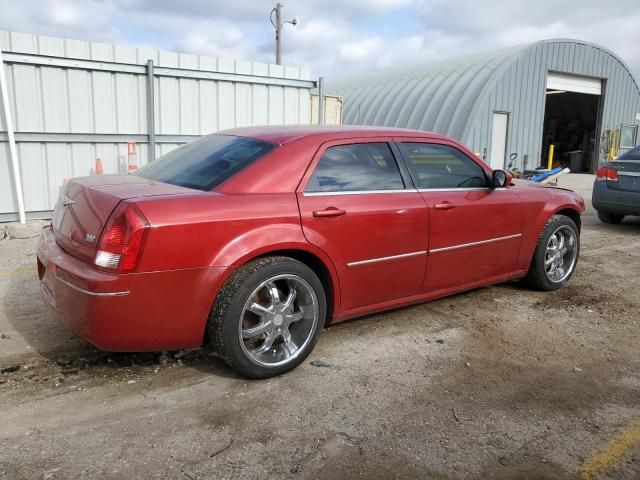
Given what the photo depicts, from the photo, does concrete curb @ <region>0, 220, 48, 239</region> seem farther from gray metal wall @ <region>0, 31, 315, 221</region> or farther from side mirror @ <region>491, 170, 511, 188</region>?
side mirror @ <region>491, 170, 511, 188</region>

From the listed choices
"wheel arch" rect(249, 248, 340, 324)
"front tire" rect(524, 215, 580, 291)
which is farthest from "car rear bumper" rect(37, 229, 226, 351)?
"front tire" rect(524, 215, 580, 291)

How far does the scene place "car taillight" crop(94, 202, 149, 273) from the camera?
297 cm

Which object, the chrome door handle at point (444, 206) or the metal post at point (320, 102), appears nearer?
the chrome door handle at point (444, 206)

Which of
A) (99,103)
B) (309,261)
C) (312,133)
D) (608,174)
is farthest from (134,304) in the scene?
(608,174)

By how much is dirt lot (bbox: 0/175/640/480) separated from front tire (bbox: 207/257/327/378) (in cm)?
15

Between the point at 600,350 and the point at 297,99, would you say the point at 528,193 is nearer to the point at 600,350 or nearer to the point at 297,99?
the point at 600,350

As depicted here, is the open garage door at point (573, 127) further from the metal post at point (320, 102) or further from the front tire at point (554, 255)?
the front tire at point (554, 255)

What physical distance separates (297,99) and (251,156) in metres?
7.90

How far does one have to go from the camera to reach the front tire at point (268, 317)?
10.7 ft

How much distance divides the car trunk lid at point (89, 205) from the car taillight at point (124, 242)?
89 mm

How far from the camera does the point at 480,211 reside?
15.0 feet

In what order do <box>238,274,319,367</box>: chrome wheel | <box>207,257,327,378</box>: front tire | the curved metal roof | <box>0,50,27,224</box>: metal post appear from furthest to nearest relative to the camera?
the curved metal roof → <box>0,50,27,224</box>: metal post → <box>238,274,319,367</box>: chrome wheel → <box>207,257,327,378</box>: front tire

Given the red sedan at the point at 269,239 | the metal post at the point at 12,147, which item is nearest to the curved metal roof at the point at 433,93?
the metal post at the point at 12,147

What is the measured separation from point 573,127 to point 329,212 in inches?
1053
